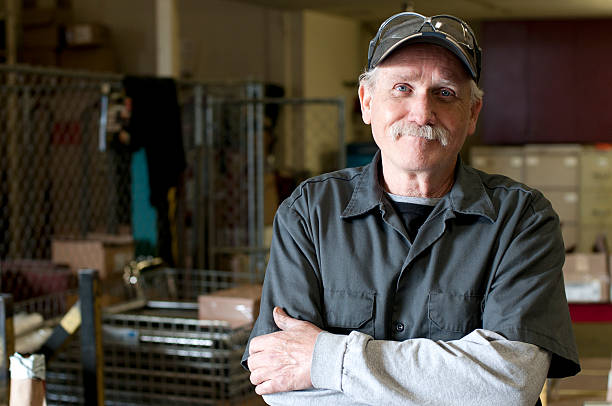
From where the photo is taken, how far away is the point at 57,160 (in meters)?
6.26

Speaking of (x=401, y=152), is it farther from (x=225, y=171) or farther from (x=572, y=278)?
(x=225, y=171)

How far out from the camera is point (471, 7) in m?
7.54

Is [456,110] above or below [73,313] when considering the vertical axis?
above

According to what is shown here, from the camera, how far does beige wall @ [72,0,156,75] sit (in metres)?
7.07

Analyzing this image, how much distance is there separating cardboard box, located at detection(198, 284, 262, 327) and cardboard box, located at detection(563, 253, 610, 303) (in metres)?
1.23

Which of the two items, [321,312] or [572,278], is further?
[572,278]

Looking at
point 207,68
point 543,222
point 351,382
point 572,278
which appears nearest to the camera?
point 351,382

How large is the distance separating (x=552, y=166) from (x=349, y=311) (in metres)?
7.00

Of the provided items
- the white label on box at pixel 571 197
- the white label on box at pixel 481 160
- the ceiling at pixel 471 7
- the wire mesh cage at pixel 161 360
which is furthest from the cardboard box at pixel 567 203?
the wire mesh cage at pixel 161 360

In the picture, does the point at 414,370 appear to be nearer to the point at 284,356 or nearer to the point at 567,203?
the point at 284,356

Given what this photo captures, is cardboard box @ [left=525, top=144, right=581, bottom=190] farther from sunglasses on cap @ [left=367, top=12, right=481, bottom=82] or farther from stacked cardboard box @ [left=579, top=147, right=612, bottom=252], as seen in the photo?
sunglasses on cap @ [left=367, top=12, right=481, bottom=82]

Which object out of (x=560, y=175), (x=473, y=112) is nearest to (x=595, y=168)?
(x=560, y=175)

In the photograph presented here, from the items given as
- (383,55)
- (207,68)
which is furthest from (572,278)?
(207,68)

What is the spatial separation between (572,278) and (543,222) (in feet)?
5.31
